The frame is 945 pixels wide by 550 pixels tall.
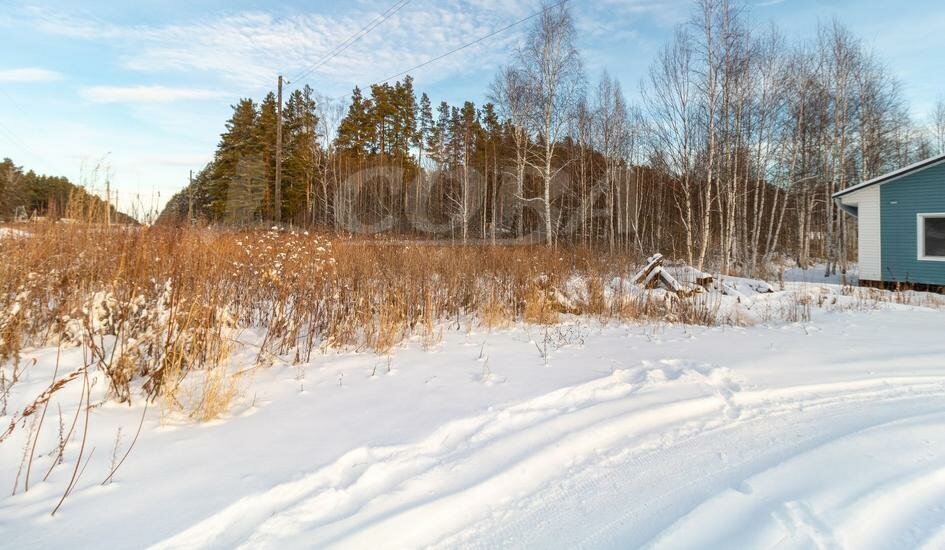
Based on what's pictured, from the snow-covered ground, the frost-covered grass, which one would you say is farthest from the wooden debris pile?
the snow-covered ground

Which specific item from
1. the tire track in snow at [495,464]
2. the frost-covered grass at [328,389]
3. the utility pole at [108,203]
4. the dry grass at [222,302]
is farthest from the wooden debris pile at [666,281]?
the utility pole at [108,203]

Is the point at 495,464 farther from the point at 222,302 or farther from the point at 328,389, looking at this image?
the point at 222,302

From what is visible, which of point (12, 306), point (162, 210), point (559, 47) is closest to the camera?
point (12, 306)

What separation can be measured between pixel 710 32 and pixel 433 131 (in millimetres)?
23954

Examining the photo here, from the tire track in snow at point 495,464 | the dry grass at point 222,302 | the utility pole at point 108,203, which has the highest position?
the utility pole at point 108,203

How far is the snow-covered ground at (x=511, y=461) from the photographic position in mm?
1685

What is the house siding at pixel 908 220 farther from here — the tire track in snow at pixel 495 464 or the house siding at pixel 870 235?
the tire track in snow at pixel 495 464

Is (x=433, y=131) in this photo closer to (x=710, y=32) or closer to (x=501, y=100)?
(x=501, y=100)

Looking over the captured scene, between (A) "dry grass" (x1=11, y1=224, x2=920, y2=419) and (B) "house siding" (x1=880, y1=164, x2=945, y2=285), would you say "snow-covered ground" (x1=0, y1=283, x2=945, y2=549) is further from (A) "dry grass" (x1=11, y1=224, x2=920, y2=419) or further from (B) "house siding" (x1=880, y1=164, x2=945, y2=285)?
(B) "house siding" (x1=880, y1=164, x2=945, y2=285)

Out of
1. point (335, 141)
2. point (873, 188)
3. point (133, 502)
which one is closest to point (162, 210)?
point (133, 502)

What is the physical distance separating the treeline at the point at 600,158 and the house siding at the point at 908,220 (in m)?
4.03

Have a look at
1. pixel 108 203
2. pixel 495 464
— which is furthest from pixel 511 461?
pixel 108 203

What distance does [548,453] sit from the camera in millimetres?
2336

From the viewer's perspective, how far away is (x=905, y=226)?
13.0 metres
